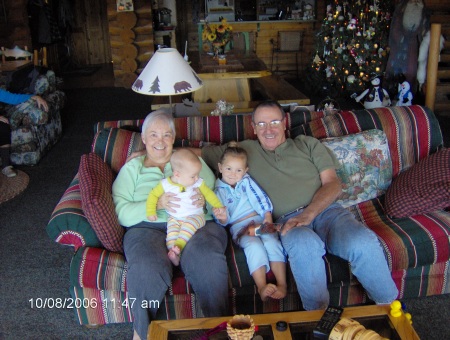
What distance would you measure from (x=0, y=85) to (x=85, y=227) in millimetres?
3178

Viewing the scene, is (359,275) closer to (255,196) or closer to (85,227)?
(255,196)

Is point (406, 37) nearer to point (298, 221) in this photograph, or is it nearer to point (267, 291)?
point (298, 221)

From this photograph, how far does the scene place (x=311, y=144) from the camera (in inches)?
92.0

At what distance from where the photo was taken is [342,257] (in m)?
2.03

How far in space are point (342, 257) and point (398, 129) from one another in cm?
91

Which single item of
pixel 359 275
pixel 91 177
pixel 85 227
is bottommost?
pixel 359 275

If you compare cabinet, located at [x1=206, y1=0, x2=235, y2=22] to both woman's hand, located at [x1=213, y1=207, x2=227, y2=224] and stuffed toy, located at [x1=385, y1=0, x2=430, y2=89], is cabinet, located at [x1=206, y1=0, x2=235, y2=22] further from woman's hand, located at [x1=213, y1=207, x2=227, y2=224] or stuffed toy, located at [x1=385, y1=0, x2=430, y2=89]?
woman's hand, located at [x1=213, y1=207, x2=227, y2=224]

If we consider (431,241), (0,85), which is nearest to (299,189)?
(431,241)

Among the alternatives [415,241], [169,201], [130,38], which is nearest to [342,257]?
[415,241]

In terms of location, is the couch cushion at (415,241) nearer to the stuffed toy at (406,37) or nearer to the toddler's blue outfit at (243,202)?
the toddler's blue outfit at (243,202)

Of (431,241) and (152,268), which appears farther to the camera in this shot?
(431,241)

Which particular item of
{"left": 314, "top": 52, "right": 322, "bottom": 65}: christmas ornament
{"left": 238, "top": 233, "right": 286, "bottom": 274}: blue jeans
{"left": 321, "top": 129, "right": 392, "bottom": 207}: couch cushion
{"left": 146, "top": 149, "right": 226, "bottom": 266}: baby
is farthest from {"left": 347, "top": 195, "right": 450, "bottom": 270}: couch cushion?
{"left": 314, "top": 52, "right": 322, "bottom": 65}: christmas ornament

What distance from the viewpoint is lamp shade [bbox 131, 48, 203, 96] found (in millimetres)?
2398

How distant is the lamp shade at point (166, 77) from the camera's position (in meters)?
2.40
